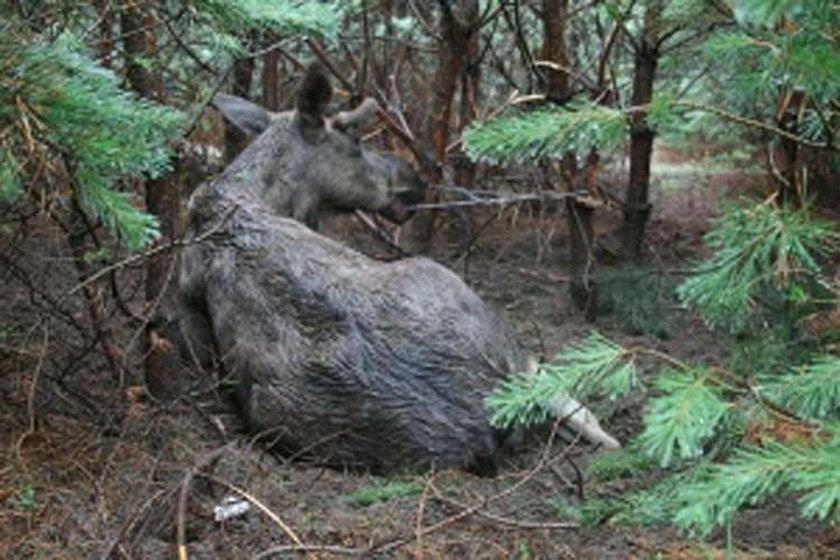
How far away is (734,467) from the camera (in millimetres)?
2785

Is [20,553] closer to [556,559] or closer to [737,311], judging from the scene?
[556,559]

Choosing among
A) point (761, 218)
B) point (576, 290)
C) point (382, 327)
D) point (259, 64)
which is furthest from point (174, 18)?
point (259, 64)

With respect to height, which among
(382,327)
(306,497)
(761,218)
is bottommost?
(306,497)

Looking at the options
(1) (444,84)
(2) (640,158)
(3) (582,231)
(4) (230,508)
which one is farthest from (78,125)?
(2) (640,158)

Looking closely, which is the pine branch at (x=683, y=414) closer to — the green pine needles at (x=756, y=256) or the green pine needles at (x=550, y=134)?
the green pine needles at (x=756, y=256)

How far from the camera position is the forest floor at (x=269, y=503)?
138 inches

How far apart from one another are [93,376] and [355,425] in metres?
1.45

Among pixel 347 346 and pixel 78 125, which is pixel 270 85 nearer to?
pixel 347 346

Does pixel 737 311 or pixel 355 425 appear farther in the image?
pixel 355 425

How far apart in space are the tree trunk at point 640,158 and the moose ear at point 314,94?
208cm

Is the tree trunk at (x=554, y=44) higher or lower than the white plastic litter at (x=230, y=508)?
higher

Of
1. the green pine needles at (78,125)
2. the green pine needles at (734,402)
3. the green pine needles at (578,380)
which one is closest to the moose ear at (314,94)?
the green pine needles at (78,125)

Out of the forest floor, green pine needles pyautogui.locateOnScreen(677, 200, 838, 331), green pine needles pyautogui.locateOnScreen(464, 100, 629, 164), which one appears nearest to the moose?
the forest floor

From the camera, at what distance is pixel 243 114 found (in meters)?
7.46
